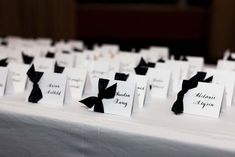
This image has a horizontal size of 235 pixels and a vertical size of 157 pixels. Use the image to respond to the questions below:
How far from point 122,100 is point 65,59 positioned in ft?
1.94

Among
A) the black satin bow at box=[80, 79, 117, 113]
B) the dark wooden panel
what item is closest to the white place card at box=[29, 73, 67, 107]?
the black satin bow at box=[80, 79, 117, 113]

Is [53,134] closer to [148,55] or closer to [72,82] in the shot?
[72,82]

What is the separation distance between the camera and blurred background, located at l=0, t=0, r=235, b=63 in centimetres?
442

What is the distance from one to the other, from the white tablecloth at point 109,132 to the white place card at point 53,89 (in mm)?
37

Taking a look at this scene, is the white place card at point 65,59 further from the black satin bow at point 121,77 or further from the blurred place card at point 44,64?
the black satin bow at point 121,77

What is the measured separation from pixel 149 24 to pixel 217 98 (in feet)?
12.7

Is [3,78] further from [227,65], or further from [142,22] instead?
[142,22]

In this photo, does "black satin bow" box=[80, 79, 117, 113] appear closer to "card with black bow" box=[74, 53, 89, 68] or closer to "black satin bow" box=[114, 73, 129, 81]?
"black satin bow" box=[114, 73, 129, 81]

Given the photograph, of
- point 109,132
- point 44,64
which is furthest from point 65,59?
point 109,132

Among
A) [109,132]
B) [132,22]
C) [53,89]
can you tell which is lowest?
[109,132]

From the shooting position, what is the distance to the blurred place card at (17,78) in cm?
138

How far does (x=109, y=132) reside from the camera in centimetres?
107

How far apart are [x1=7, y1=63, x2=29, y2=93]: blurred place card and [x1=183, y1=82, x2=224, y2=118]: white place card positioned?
2.09ft

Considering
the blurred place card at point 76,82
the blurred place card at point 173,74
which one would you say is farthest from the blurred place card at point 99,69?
the blurred place card at point 173,74
